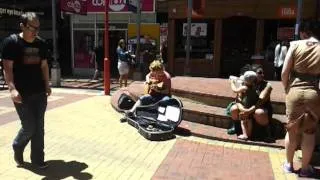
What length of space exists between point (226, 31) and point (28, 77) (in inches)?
539

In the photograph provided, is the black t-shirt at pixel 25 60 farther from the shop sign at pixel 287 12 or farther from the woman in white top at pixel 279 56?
the shop sign at pixel 287 12

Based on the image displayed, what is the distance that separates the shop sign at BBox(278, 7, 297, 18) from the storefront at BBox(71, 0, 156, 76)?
198 inches

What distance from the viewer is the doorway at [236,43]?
714 inches

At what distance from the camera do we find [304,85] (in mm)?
5391

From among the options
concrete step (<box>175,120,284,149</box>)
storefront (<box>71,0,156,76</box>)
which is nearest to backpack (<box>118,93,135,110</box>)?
concrete step (<box>175,120,284,149</box>)

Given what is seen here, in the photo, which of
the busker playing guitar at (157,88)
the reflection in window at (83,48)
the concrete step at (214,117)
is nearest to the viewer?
the concrete step at (214,117)

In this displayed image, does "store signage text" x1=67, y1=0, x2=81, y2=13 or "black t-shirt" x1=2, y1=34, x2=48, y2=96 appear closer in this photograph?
"black t-shirt" x1=2, y1=34, x2=48, y2=96

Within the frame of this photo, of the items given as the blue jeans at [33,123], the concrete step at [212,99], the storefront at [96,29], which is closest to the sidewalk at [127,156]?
the blue jeans at [33,123]

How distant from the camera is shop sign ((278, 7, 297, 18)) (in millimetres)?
17125

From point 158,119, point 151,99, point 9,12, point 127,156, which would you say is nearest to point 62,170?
point 127,156

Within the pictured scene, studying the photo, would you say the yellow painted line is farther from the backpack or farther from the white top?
the white top

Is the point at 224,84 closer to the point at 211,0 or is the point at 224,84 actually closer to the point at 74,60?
the point at 211,0

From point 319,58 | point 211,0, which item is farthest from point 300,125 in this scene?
point 211,0

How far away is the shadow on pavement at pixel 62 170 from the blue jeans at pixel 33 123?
0.47 feet
